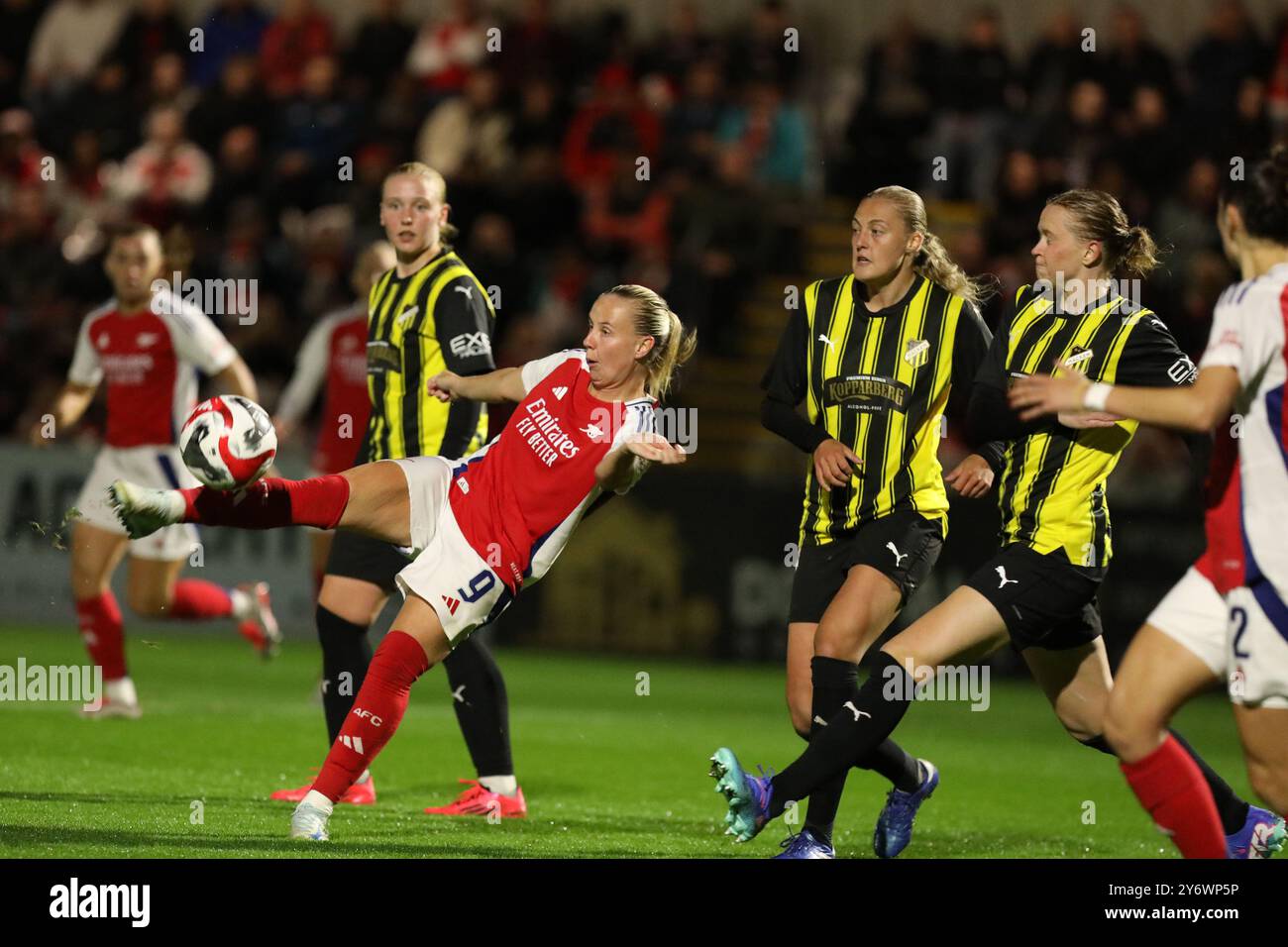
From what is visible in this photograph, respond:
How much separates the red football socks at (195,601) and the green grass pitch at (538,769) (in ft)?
1.74

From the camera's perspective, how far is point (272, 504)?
6066mm

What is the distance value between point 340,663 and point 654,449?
2.10m

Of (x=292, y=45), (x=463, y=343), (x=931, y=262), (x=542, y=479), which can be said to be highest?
(x=292, y=45)

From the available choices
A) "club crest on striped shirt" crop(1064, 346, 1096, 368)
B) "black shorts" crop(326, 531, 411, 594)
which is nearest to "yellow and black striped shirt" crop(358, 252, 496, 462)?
"black shorts" crop(326, 531, 411, 594)

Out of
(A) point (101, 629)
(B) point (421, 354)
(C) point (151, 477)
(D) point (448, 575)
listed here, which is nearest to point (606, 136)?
(C) point (151, 477)

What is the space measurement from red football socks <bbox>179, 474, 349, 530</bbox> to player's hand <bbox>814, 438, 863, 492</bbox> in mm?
1573

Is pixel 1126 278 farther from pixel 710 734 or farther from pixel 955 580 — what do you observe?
pixel 955 580

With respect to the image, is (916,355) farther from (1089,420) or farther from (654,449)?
(654,449)

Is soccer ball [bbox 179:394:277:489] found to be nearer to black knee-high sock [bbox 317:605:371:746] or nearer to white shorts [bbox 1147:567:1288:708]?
black knee-high sock [bbox 317:605:371:746]

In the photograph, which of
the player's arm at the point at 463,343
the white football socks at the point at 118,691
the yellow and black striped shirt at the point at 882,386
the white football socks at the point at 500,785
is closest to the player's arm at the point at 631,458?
the yellow and black striped shirt at the point at 882,386

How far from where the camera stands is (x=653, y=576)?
14133 millimetres

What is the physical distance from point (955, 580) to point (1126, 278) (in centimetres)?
698

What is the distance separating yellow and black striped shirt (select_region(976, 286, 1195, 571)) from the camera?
6.09 meters
